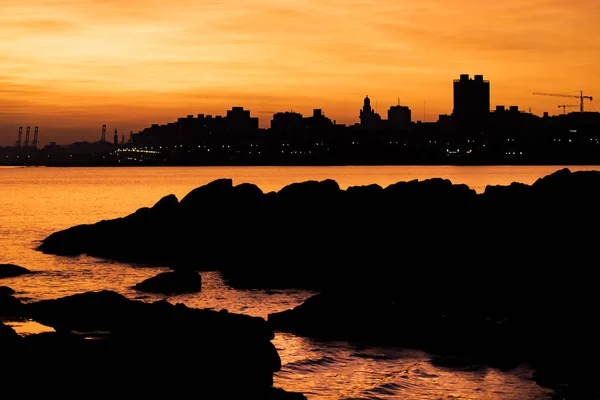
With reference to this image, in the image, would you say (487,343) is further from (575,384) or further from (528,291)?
(528,291)

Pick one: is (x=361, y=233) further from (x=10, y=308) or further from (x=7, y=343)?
(x=7, y=343)

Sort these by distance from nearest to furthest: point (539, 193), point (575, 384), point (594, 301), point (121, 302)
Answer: point (575, 384)
point (121, 302)
point (594, 301)
point (539, 193)

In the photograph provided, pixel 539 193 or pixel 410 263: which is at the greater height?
pixel 539 193

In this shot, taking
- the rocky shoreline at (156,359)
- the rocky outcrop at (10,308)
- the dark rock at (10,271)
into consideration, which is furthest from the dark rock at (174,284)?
the rocky shoreline at (156,359)

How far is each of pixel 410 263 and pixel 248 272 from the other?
7697 millimetres

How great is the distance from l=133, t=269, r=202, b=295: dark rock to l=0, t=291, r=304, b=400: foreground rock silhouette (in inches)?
549

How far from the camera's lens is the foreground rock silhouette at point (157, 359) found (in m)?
13.6

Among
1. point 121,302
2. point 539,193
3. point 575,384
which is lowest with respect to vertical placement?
point 575,384

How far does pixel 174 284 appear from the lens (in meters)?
32.3

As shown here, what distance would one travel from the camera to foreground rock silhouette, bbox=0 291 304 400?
13.6 metres

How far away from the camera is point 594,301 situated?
24.0 meters

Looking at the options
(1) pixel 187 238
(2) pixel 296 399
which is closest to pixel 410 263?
(1) pixel 187 238

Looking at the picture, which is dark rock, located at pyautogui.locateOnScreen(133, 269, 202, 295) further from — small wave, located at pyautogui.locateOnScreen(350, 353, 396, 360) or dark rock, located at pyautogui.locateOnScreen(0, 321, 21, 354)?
dark rock, located at pyautogui.locateOnScreen(0, 321, 21, 354)

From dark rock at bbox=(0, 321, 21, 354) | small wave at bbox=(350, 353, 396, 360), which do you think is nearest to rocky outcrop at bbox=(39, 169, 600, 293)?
small wave at bbox=(350, 353, 396, 360)
